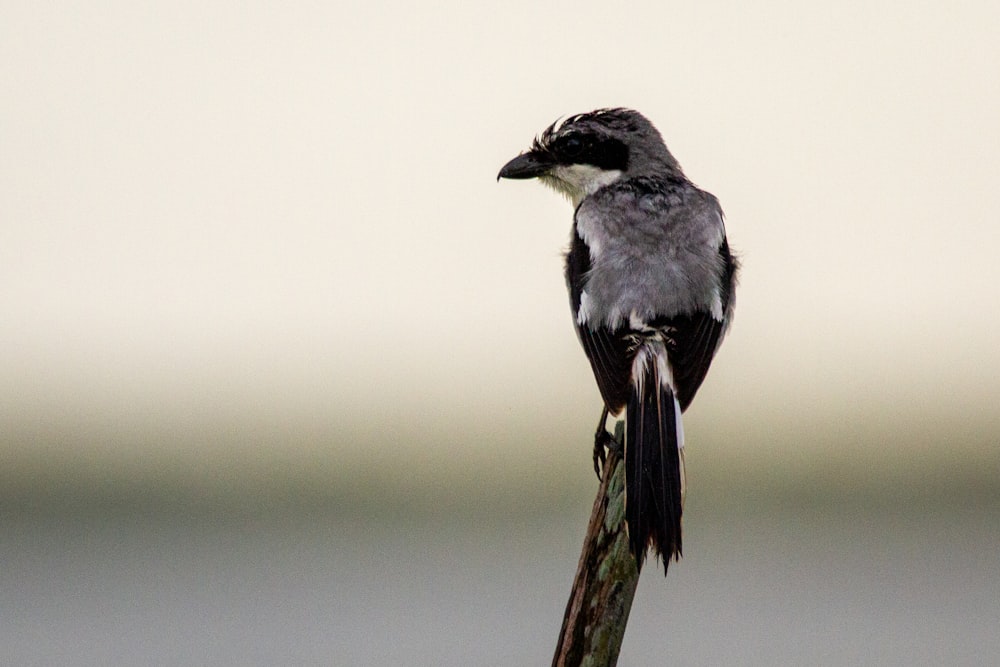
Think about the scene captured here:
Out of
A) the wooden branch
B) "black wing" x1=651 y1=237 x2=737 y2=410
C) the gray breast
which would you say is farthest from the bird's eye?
the wooden branch

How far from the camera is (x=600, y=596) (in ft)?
8.76

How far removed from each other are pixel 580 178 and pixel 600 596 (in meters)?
2.79

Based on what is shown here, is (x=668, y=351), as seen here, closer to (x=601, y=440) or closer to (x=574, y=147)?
(x=601, y=440)

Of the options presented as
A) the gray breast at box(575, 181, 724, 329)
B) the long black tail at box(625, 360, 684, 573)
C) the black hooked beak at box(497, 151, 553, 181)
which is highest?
the black hooked beak at box(497, 151, 553, 181)

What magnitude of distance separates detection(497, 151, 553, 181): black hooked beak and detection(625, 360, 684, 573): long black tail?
1.63 m

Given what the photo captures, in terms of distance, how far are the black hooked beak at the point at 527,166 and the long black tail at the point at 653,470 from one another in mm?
1629

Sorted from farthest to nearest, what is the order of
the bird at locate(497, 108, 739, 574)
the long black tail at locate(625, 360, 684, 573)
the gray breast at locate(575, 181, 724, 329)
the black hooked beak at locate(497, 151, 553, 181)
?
the black hooked beak at locate(497, 151, 553, 181) < the gray breast at locate(575, 181, 724, 329) < the bird at locate(497, 108, 739, 574) < the long black tail at locate(625, 360, 684, 573)

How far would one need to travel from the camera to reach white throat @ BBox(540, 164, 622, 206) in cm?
504

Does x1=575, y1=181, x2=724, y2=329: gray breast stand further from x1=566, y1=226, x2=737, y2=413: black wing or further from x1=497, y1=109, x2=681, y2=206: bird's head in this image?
x1=497, y1=109, x2=681, y2=206: bird's head

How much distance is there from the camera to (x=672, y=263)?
13.5 ft

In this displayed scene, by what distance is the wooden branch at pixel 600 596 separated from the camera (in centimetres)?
256

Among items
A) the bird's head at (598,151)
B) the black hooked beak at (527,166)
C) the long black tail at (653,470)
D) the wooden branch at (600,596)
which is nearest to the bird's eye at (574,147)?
the bird's head at (598,151)

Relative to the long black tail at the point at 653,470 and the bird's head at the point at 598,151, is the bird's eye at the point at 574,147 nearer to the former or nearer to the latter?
the bird's head at the point at 598,151

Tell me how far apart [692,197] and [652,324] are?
2.63 feet
